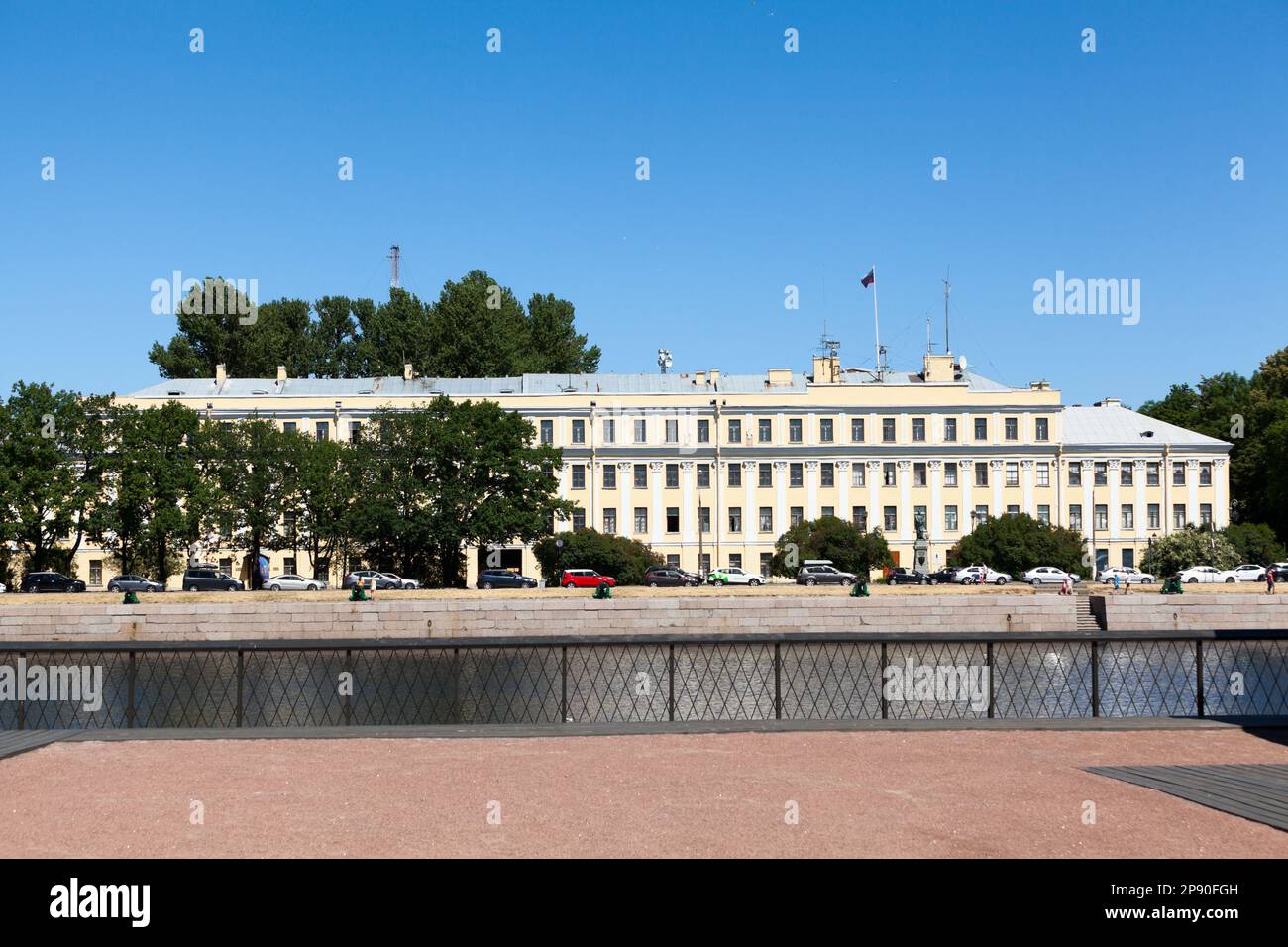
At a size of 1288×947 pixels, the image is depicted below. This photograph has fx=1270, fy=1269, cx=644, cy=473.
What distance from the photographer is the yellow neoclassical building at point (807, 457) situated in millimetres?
65312

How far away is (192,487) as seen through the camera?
50.7 m

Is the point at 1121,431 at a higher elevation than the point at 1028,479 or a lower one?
higher

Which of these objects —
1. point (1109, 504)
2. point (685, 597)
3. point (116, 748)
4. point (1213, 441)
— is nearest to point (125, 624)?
point (685, 597)

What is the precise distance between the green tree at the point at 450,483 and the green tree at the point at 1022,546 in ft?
64.1

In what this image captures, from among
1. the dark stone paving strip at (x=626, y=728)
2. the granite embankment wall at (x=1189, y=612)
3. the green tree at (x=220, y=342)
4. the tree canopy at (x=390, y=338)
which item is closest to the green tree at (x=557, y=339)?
the tree canopy at (x=390, y=338)

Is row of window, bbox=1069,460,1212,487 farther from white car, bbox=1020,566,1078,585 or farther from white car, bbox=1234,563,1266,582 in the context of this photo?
white car, bbox=1020,566,1078,585

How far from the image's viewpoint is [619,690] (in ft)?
79.4

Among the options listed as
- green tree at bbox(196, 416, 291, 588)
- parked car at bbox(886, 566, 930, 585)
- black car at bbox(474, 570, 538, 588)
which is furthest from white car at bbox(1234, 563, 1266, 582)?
green tree at bbox(196, 416, 291, 588)

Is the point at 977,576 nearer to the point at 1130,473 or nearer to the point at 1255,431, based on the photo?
the point at 1130,473

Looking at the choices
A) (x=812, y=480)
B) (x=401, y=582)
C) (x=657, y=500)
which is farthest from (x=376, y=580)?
(x=812, y=480)

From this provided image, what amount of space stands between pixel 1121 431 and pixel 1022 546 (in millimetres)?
15887

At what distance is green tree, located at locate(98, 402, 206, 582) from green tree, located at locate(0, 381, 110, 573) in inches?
30.6

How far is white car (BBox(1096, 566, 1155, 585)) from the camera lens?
5734 cm

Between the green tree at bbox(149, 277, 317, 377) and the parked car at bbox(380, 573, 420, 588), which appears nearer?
the parked car at bbox(380, 573, 420, 588)
